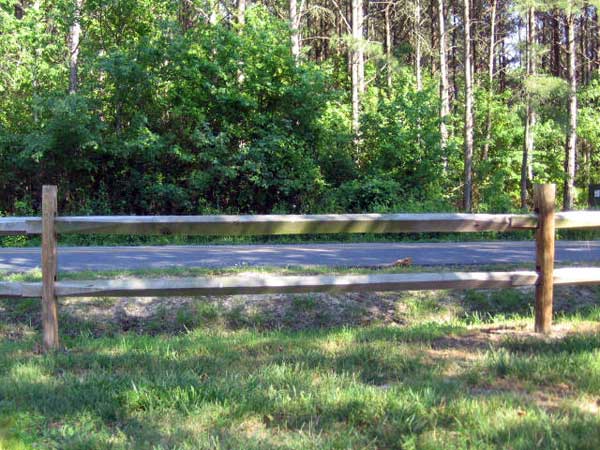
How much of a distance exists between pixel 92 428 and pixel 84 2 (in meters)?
19.5

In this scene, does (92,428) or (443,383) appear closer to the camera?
(92,428)

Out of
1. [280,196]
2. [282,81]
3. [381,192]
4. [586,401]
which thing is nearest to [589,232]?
[381,192]

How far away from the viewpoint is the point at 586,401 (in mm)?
3881

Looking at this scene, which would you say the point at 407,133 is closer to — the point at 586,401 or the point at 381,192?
the point at 381,192

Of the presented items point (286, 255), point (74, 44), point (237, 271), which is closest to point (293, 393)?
point (237, 271)

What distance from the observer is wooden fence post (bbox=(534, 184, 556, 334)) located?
576 cm

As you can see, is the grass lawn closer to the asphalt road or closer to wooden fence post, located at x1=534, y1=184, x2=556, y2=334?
wooden fence post, located at x1=534, y1=184, x2=556, y2=334

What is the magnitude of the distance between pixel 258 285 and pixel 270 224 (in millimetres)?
578

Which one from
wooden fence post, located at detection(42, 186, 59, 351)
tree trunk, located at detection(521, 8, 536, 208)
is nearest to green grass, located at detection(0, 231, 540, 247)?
wooden fence post, located at detection(42, 186, 59, 351)

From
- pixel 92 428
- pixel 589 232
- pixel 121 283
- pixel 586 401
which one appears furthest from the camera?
pixel 589 232

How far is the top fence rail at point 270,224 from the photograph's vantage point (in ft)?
18.4

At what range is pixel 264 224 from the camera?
18.6 feet

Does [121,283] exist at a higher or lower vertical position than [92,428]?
higher

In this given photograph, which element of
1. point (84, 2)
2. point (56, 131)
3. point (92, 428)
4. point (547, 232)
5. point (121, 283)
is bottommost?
point (92, 428)
